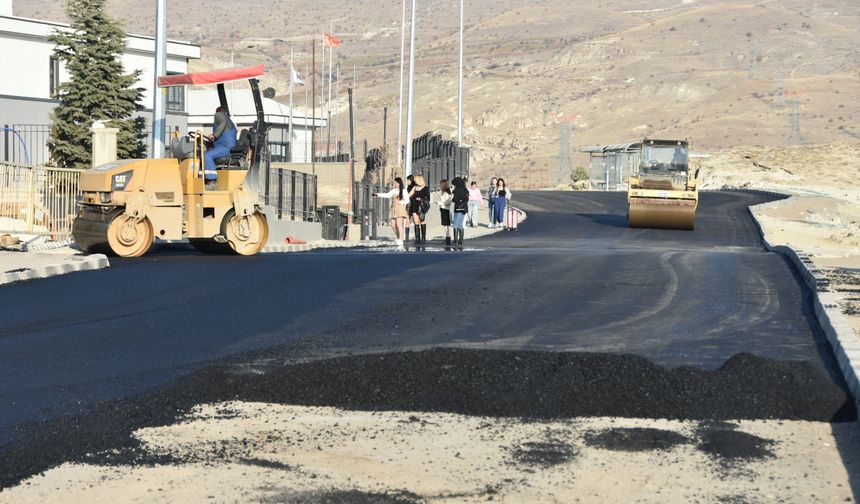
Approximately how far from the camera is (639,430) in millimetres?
8578

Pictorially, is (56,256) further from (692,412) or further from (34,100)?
(34,100)

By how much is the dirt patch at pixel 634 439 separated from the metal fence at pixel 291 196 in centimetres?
2649

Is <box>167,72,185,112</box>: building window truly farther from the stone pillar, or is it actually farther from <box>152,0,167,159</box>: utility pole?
<box>152,0,167,159</box>: utility pole

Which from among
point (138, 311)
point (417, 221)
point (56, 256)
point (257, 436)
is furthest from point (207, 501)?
point (417, 221)

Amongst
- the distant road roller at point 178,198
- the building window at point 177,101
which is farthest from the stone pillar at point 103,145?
the building window at point 177,101

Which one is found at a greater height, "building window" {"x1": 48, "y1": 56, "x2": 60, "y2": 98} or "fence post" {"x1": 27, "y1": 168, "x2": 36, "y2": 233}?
"building window" {"x1": 48, "y1": 56, "x2": 60, "y2": 98}

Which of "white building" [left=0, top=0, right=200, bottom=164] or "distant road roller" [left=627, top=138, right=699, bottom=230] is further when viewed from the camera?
"white building" [left=0, top=0, right=200, bottom=164]

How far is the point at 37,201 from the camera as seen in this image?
2681 cm

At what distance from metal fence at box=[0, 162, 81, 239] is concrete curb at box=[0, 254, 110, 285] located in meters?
6.37

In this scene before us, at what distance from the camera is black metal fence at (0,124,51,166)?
42031mm

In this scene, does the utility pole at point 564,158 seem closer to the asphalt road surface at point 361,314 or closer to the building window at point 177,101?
the building window at point 177,101

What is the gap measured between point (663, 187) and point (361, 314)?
29383 mm

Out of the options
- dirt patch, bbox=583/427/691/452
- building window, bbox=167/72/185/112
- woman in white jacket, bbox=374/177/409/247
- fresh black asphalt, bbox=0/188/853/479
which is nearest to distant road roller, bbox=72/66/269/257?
fresh black asphalt, bbox=0/188/853/479

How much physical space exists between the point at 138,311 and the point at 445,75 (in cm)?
15005
